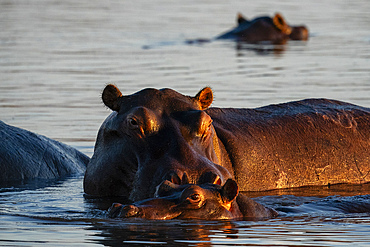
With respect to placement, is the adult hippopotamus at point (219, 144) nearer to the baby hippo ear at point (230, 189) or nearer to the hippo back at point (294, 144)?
the hippo back at point (294, 144)

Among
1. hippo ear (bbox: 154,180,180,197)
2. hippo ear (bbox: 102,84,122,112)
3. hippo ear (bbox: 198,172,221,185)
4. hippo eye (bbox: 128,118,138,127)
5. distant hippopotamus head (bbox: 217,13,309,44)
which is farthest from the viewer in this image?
distant hippopotamus head (bbox: 217,13,309,44)

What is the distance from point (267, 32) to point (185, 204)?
18.9 metres

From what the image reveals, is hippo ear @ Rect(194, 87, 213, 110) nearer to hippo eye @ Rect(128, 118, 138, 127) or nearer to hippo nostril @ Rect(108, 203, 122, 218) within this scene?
hippo eye @ Rect(128, 118, 138, 127)

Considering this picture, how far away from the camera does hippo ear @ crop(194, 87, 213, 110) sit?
796 cm

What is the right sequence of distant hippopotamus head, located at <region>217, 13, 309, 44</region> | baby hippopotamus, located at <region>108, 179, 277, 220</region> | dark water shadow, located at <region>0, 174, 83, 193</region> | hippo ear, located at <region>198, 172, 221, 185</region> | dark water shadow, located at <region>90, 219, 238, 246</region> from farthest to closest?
distant hippopotamus head, located at <region>217, 13, 309, 44</region>, dark water shadow, located at <region>0, 174, 83, 193</region>, hippo ear, located at <region>198, 172, 221, 185</region>, baby hippopotamus, located at <region>108, 179, 277, 220</region>, dark water shadow, located at <region>90, 219, 238, 246</region>

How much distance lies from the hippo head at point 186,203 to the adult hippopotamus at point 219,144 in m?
0.28

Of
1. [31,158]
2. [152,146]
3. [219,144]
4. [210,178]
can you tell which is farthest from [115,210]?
[31,158]

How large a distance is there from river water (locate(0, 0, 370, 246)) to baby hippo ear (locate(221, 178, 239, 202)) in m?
0.23

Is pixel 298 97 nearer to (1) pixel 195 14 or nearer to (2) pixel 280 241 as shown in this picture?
(2) pixel 280 241

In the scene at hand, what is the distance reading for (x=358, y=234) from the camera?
21.3 feet

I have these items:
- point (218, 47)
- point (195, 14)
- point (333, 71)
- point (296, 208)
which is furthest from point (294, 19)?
point (296, 208)

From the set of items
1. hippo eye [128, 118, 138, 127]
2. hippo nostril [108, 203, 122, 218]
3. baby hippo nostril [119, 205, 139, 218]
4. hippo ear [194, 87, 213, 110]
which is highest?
hippo ear [194, 87, 213, 110]

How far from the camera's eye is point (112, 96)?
7875mm

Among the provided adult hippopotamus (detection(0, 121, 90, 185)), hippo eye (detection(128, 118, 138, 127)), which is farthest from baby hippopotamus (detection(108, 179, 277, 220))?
adult hippopotamus (detection(0, 121, 90, 185))
